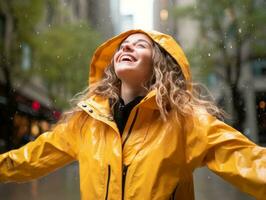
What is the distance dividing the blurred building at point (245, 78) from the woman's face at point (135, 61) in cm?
402

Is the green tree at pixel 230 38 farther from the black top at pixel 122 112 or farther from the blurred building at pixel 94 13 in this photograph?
the black top at pixel 122 112

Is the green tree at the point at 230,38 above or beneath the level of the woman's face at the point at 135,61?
beneath

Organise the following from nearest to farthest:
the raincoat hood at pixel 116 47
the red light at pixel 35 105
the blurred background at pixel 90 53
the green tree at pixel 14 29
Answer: the raincoat hood at pixel 116 47 → the blurred background at pixel 90 53 → the red light at pixel 35 105 → the green tree at pixel 14 29

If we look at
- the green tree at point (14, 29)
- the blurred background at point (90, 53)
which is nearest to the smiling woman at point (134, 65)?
the blurred background at point (90, 53)

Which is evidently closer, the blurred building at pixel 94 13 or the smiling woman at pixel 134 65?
the smiling woman at pixel 134 65

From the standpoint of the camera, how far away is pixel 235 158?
4.70 ft

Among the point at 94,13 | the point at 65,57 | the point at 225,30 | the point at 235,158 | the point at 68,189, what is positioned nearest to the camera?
the point at 235,158

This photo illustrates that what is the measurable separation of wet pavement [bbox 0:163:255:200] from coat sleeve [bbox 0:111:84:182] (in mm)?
2683

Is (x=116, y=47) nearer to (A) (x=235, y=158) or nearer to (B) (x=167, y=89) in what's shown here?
(B) (x=167, y=89)

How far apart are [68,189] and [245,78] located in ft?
12.9

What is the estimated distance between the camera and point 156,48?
1.76m

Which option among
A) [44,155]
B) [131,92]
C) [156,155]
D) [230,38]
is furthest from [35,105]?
[156,155]

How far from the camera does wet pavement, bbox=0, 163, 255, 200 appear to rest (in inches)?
184

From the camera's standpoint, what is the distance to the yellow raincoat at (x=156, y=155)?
4.72ft
